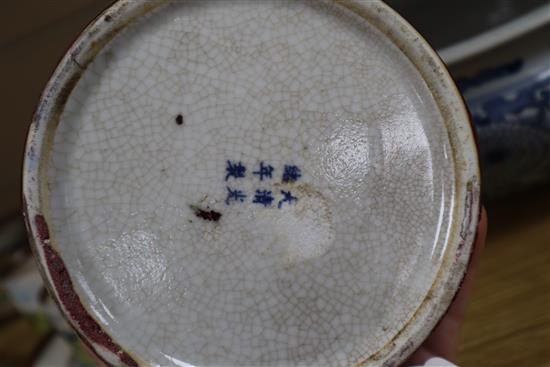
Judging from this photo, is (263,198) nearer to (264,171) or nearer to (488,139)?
(264,171)

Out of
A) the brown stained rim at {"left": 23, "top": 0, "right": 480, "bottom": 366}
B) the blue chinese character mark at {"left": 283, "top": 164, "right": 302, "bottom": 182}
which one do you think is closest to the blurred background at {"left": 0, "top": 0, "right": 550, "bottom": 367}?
the brown stained rim at {"left": 23, "top": 0, "right": 480, "bottom": 366}

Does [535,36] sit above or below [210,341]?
above

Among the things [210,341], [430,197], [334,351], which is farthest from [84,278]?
[430,197]

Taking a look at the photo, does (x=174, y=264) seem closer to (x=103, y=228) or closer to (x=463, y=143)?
(x=103, y=228)

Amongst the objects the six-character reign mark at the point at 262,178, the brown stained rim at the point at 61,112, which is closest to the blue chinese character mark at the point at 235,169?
the six-character reign mark at the point at 262,178

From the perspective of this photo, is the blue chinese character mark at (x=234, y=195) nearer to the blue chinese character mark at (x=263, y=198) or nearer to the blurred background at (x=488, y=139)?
the blue chinese character mark at (x=263, y=198)

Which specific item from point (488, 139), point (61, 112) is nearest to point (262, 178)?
point (61, 112)
